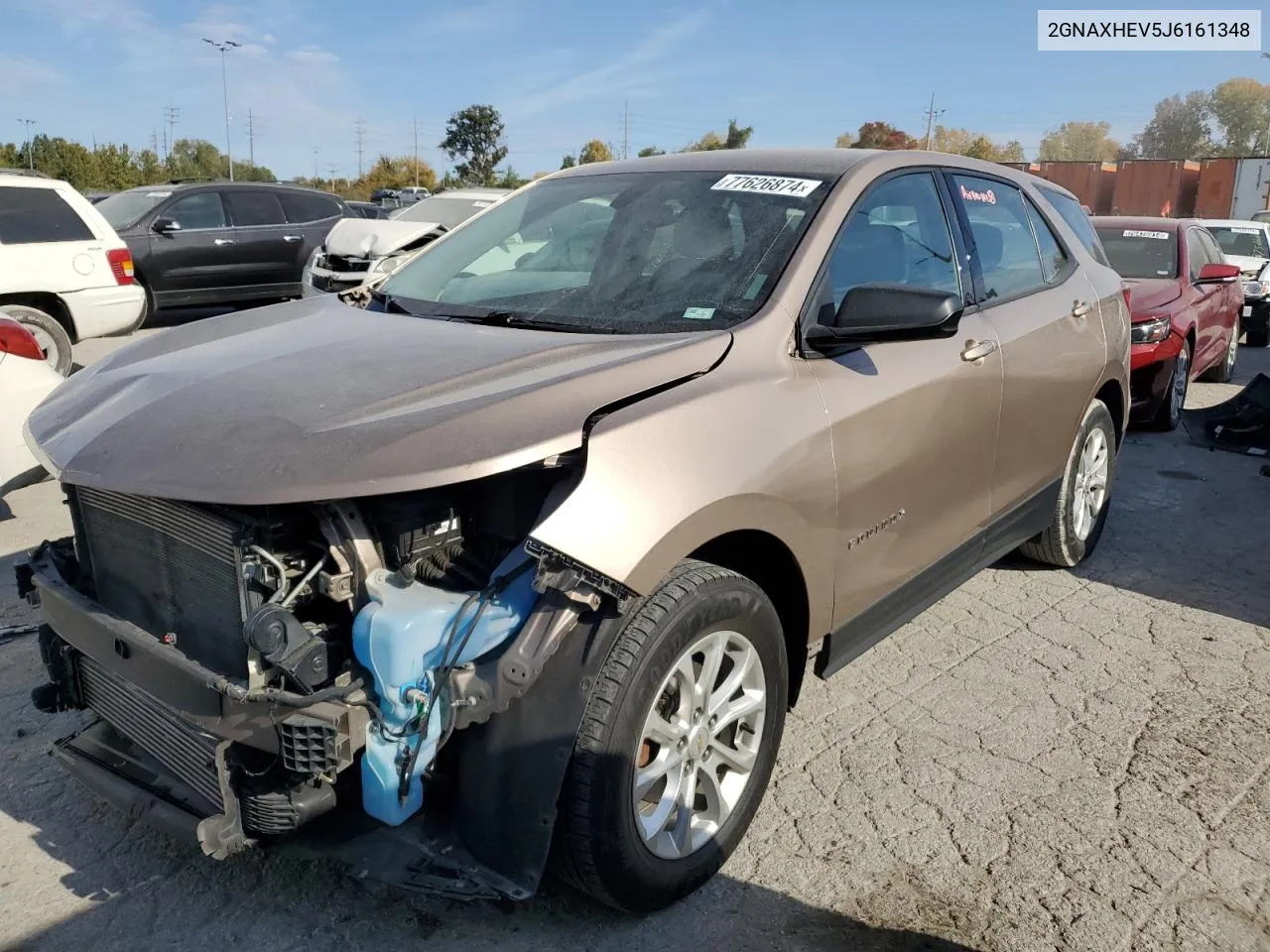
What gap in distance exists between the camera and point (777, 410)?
2.65 metres

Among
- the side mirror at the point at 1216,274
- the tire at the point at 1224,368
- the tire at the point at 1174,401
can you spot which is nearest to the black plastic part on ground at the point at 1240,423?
→ the tire at the point at 1174,401

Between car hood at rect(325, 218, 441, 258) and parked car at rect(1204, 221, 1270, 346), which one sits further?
parked car at rect(1204, 221, 1270, 346)

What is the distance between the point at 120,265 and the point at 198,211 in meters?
3.52

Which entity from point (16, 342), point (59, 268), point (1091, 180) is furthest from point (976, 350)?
point (1091, 180)

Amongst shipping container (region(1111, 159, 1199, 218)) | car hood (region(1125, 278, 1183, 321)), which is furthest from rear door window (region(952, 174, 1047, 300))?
shipping container (region(1111, 159, 1199, 218))

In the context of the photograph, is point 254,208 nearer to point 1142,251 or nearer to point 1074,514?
point 1142,251

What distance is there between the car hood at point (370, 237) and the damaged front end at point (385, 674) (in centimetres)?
914

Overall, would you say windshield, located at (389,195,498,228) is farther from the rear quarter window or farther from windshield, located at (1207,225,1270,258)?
windshield, located at (1207,225,1270,258)

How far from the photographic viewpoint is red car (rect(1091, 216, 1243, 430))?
26.5ft

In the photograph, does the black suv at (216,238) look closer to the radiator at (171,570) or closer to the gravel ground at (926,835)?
the gravel ground at (926,835)

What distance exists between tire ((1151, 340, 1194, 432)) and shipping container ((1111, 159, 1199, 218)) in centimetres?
3199

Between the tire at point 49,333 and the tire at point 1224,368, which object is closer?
the tire at point 49,333

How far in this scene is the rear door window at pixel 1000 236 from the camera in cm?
387

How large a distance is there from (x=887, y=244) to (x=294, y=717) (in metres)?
2.34
